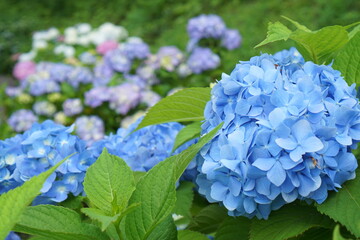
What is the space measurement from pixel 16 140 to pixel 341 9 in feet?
14.9

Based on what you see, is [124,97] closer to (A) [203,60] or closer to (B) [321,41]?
(A) [203,60]

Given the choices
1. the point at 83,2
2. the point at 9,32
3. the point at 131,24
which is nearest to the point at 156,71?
the point at 131,24

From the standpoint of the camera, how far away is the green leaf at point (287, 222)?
3.22 feet

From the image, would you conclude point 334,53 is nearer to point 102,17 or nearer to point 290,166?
point 290,166

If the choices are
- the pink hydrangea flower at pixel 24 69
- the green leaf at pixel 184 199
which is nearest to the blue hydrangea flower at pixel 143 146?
the green leaf at pixel 184 199

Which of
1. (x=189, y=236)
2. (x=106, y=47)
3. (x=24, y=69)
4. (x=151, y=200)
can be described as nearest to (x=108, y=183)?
(x=151, y=200)

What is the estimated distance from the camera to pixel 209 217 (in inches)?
50.6

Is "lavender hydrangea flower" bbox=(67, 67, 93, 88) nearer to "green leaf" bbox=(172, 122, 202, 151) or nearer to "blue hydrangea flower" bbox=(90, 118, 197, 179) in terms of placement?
"blue hydrangea flower" bbox=(90, 118, 197, 179)

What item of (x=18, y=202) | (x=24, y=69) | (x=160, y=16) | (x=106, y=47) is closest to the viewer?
(x=18, y=202)

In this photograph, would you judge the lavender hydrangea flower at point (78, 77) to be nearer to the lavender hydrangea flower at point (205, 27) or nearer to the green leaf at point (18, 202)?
the lavender hydrangea flower at point (205, 27)

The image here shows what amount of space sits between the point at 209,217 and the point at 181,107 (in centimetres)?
27

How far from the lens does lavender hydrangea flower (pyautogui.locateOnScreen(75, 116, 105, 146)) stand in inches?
137

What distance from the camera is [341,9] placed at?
5.31 m

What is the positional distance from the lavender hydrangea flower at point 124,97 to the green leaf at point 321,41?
252cm
